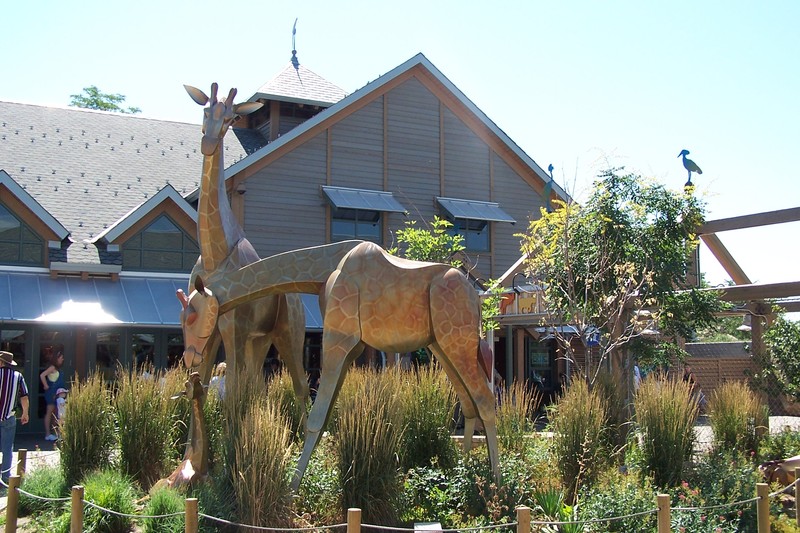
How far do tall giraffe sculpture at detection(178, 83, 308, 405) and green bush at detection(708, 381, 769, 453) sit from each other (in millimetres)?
5612

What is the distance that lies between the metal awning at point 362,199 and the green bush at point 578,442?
1157 cm

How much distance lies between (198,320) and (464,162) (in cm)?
1507

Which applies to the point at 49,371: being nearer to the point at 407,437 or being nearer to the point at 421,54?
Answer: the point at 407,437

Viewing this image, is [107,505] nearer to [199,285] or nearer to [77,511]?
[77,511]

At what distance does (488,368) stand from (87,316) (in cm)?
993

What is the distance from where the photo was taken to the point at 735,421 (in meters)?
11.4

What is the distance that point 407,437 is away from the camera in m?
9.52

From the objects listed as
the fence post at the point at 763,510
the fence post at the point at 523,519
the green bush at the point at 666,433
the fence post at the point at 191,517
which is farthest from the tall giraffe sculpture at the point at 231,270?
the fence post at the point at 763,510

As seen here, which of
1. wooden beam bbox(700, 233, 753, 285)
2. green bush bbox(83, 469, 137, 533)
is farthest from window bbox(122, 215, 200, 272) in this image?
wooden beam bbox(700, 233, 753, 285)

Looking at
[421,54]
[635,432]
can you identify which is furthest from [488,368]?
Result: [421,54]

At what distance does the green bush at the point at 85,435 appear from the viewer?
30.7ft

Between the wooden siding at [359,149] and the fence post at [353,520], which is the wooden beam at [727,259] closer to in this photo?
the fence post at [353,520]

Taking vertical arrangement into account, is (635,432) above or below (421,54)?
below

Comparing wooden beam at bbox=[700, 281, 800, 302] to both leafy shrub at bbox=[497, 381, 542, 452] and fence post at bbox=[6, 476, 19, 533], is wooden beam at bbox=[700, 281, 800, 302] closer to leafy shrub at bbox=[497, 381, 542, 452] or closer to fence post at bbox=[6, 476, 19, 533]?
leafy shrub at bbox=[497, 381, 542, 452]
